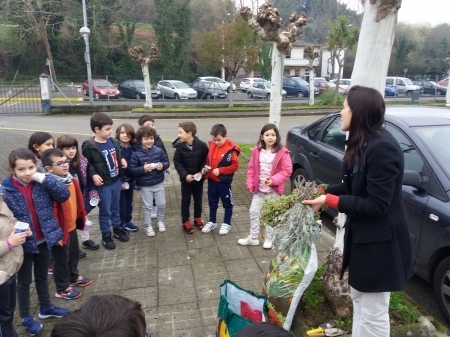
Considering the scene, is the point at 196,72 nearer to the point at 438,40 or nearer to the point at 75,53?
the point at 75,53

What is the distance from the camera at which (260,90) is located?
28.8 meters

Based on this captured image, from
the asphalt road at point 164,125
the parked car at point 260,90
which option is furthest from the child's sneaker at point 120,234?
the parked car at point 260,90

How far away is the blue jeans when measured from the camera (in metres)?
4.74

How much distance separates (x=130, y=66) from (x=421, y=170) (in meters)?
40.2

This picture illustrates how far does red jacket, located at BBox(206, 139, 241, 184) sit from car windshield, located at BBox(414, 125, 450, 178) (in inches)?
85.8

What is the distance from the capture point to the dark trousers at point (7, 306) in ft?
9.40

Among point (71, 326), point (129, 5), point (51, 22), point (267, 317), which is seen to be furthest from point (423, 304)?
point (129, 5)

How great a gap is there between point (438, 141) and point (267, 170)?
1.91 m

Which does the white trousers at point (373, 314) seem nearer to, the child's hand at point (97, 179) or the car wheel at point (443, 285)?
the car wheel at point (443, 285)

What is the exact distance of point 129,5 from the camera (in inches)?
1745

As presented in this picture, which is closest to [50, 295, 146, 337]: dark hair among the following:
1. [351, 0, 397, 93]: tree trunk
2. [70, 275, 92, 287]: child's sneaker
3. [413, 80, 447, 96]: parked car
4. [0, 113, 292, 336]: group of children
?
[0, 113, 292, 336]: group of children

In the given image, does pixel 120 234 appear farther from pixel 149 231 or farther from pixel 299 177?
pixel 299 177

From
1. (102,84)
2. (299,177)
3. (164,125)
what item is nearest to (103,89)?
(102,84)

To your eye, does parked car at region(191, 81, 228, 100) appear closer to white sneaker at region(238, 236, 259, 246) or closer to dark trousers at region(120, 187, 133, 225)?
dark trousers at region(120, 187, 133, 225)
